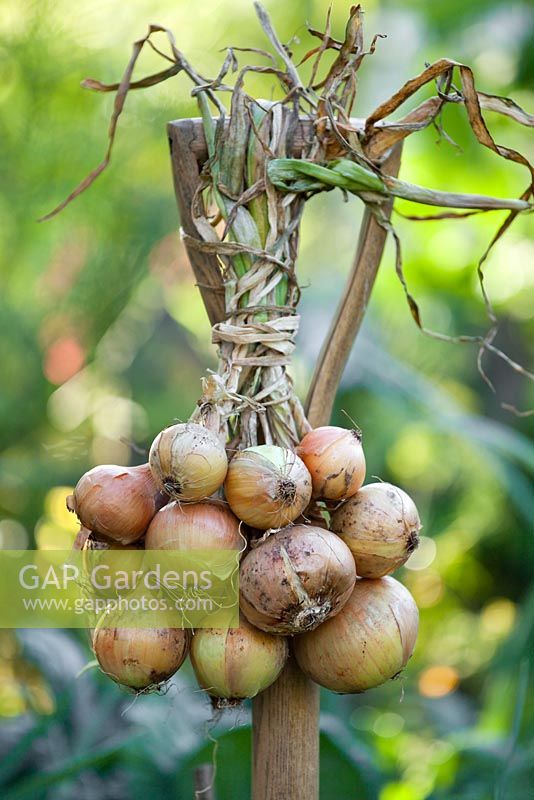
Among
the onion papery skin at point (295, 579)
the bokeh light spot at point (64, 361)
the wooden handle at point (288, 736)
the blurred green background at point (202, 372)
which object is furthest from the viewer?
the bokeh light spot at point (64, 361)

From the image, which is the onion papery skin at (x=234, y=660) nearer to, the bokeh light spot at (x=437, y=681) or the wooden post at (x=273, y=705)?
the wooden post at (x=273, y=705)

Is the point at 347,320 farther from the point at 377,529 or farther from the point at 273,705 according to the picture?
the point at 273,705

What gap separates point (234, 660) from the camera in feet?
1.72

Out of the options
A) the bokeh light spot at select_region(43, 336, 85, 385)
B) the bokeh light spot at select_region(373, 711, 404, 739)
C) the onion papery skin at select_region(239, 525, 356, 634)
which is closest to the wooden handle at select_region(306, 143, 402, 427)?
the onion papery skin at select_region(239, 525, 356, 634)

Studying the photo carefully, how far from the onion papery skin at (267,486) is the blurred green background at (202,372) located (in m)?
0.16

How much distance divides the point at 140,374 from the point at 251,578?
61.4 inches

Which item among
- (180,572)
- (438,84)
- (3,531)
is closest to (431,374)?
(3,531)

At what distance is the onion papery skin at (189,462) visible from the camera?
51 cm

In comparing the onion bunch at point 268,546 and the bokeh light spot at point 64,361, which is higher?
the onion bunch at point 268,546

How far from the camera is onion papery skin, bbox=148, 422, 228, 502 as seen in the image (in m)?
0.51

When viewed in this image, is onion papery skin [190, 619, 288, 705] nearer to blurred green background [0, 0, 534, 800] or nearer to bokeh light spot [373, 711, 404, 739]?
blurred green background [0, 0, 534, 800]

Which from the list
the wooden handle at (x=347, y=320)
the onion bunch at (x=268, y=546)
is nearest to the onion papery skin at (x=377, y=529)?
the onion bunch at (x=268, y=546)

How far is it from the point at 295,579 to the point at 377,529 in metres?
0.08

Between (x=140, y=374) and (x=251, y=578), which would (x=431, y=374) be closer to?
(x=140, y=374)
